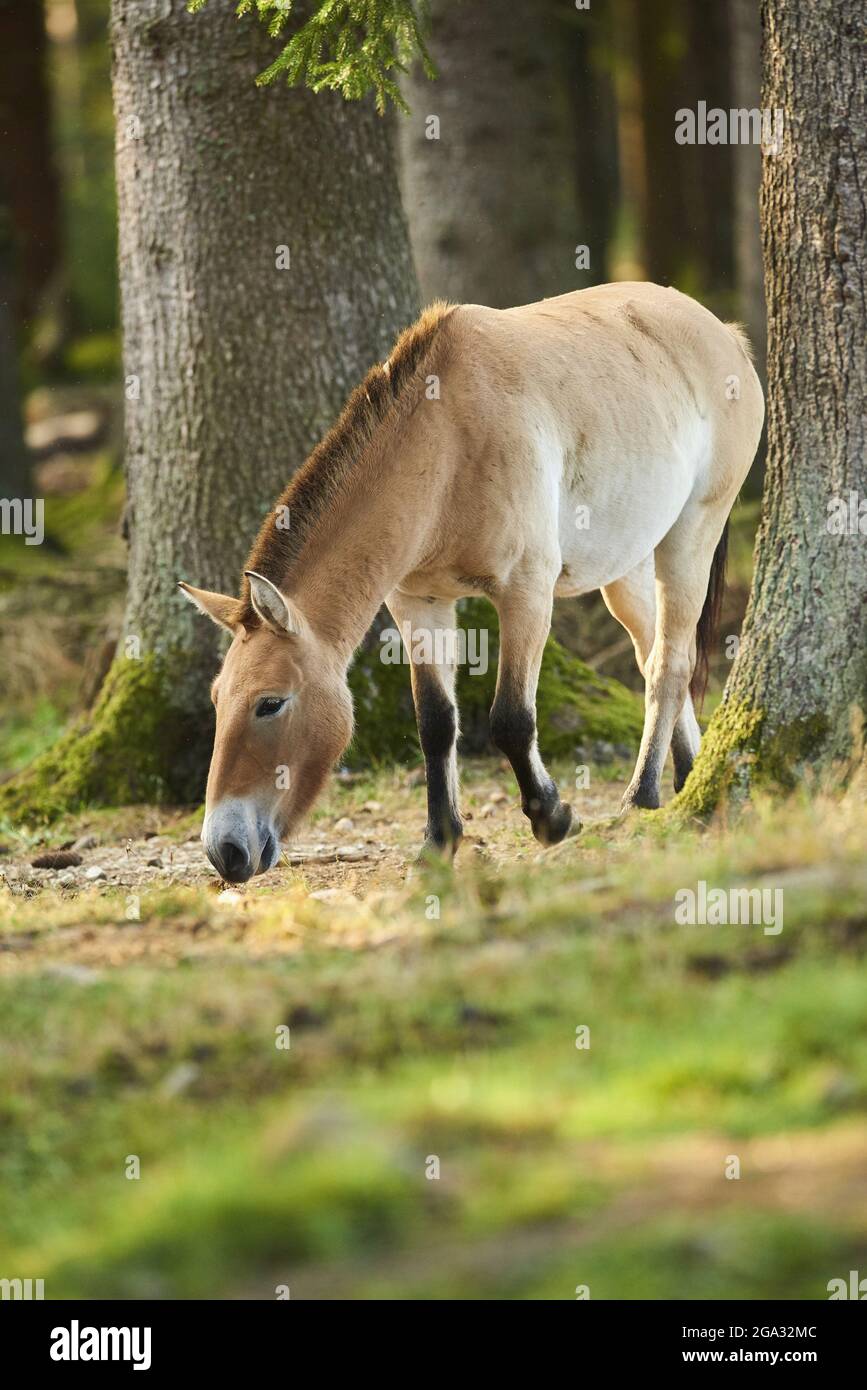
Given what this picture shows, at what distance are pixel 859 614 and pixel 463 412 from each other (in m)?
1.76

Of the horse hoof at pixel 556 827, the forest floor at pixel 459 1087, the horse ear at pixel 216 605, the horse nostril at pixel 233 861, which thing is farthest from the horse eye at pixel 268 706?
the horse hoof at pixel 556 827

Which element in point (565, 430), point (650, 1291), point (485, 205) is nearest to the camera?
point (650, 1291)

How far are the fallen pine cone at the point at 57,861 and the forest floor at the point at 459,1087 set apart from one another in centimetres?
215

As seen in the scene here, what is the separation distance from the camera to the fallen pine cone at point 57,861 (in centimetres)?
747

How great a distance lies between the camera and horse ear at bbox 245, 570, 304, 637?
225 inches

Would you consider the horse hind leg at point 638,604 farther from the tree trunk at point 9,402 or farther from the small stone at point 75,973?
the tree trunk at point 9,402

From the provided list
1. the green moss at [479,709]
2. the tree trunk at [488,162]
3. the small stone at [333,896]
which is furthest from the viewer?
the tree trunk at [488,162]

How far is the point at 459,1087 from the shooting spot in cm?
351

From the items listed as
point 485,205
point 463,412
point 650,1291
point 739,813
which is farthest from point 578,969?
point 485,205

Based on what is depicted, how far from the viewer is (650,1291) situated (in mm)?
2855

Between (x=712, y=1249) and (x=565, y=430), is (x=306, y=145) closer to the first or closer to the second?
(x=565, y=430)

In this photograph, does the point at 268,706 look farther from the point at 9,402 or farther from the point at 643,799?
the point at 9,402

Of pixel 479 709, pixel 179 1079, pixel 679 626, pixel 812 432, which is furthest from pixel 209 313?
pixel 179 1079
